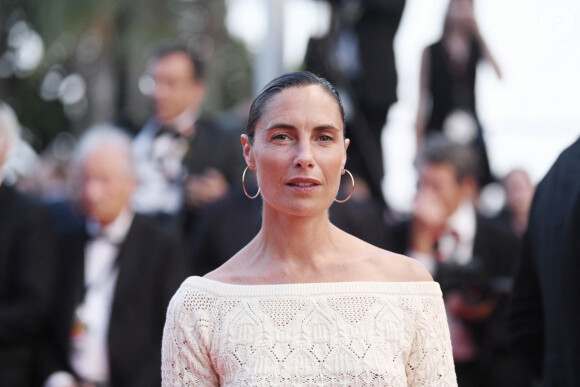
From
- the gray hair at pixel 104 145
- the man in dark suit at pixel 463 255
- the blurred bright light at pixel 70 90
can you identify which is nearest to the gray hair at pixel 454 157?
the man in dark suit at pixel 463 255

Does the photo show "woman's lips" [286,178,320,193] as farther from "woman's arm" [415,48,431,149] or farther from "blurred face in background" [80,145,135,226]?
"woman's arm" [415,48,431,149]

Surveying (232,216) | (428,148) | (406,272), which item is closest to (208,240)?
(232,216)

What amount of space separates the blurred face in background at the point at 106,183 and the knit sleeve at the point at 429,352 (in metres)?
2.90

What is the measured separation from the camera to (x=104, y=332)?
5.10m

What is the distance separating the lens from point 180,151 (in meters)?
6.53

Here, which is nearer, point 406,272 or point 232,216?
point 406,272

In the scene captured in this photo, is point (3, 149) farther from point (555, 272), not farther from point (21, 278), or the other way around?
point (555, 272)

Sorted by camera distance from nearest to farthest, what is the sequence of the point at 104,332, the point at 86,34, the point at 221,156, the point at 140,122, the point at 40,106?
1. the point at 104,332
2. the point at 221,156
3. the point at 140,122
4. the point at 86,34
5. the point at 40,106

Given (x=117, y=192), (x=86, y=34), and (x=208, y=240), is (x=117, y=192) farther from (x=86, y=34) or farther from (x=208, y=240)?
(x=86, y=34)

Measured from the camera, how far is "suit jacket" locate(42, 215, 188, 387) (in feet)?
16.3

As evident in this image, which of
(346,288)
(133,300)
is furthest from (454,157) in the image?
(346,288)

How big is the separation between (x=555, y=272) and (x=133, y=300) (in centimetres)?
266

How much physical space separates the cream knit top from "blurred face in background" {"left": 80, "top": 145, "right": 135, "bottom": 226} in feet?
8.08

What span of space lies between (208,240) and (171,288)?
64cm
